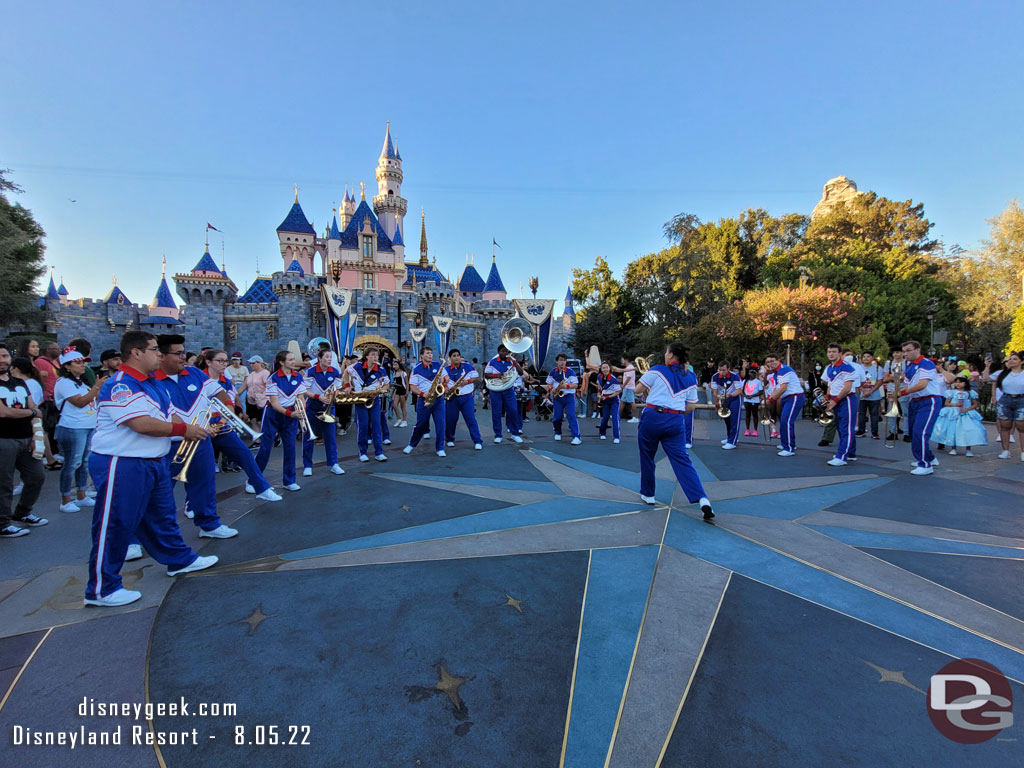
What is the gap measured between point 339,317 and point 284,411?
6.38 m

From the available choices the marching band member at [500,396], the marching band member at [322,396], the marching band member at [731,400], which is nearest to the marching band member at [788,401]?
the marching band member at [731,400]

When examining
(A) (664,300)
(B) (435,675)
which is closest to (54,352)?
(B) (435,675)

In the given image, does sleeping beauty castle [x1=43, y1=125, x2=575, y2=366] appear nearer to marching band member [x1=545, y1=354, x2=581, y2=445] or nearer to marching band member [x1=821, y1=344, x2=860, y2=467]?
marching band member [x1=545, y1=354, x2=581, y2=445]

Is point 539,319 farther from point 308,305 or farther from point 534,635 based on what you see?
point 308,305

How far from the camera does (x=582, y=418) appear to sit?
14742mm

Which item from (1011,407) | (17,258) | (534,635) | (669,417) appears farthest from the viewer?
(17,258)

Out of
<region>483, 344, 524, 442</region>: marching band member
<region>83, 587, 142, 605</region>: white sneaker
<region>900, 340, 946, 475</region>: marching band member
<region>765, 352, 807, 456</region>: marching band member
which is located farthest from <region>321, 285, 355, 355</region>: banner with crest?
<region>900, 340, 946, 475</region>: marching band member

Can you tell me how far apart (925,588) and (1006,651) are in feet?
2.34

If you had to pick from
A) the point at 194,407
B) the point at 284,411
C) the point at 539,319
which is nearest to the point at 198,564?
the point at 194,407

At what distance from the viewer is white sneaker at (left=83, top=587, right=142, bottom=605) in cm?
306

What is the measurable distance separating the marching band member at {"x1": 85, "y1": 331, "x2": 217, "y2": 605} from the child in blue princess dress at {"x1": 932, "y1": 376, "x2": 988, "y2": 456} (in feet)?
35.9

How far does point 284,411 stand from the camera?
5867 millimetres

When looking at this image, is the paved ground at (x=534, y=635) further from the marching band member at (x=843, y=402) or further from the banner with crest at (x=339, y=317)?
the banner with crest at (x=339, y=317)

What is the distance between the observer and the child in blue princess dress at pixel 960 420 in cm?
789
